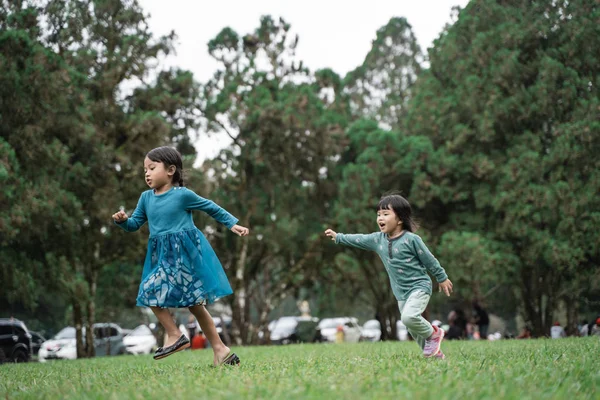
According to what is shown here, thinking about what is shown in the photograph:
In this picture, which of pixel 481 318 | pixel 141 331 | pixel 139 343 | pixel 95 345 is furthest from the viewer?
pixel 141 331

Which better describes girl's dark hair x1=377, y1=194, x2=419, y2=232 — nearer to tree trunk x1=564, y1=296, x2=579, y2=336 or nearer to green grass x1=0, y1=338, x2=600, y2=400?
green grass x1=0, y1=338, x2=600, y2=400

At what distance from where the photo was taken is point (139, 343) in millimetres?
30188

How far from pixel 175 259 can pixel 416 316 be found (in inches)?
93.0

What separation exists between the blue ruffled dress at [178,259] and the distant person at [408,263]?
1.31 metres

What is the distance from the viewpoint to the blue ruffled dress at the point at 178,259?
594 centimetres

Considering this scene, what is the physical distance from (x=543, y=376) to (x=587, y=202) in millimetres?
17156

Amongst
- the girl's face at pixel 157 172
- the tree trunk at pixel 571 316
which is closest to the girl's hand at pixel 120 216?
the girl's face at pixel 157 172

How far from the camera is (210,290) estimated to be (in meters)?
5.98

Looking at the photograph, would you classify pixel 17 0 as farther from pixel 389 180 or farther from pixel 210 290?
pixel 210 290

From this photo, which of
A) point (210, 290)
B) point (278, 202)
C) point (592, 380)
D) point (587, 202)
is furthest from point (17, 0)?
point (592, 380)

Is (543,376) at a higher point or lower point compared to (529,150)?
lower

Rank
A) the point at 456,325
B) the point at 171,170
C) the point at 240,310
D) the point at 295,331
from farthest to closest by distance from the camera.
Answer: the point at 295,331, the point at 240,310, the point at 456,325, the point at 171,170

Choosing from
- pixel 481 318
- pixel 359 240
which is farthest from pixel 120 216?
pixel 481 318

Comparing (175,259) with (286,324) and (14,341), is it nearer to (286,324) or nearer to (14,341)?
(14,341)
